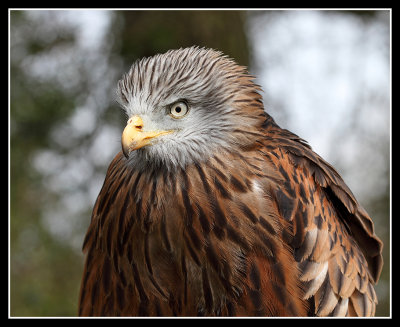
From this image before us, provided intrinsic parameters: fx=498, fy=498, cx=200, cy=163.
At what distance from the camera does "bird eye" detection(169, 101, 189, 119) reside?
2742mm

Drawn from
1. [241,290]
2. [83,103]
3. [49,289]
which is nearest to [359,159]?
[83,103]

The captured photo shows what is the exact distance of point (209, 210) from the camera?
2.71m

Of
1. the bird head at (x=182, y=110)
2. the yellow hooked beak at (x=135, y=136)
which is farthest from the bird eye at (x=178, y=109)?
the yellow hooked beak at (x=135, y=136)

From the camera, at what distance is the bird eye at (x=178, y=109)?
2.74 metres

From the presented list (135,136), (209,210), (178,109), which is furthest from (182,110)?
(209,210)

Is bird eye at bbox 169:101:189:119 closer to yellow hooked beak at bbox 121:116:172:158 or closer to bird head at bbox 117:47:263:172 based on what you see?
bird head at bbox 117:47:263:172

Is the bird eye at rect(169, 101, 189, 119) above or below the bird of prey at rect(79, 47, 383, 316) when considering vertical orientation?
above

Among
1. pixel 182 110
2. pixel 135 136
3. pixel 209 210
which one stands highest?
pixel 182 110

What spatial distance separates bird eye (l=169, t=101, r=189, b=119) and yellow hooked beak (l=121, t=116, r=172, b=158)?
0.10 m

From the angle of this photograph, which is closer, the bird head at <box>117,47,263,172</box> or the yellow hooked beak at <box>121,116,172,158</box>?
the yellow hooked beak at <box>121,116,172,158</box>

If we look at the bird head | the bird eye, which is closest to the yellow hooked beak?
the bird head

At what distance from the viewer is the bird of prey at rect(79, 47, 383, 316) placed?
8.81 feet

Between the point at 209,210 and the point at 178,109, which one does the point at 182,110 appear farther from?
the point at 209,210

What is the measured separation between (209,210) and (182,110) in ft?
1.88
